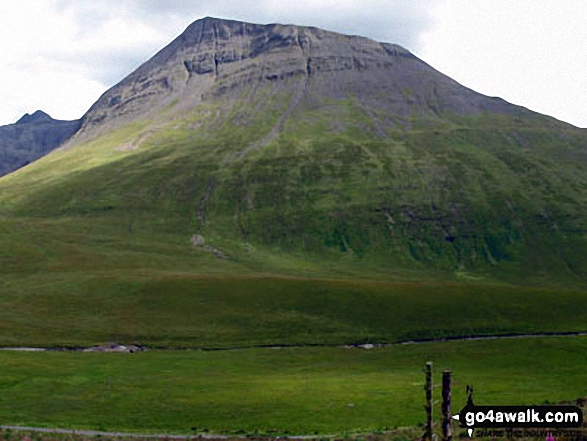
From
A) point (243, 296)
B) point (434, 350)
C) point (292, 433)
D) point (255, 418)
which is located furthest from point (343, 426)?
point (243, 296)

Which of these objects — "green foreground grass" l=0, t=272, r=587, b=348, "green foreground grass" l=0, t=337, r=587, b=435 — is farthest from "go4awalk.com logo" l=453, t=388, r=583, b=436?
"green foreground grass" l=0, t=272, r=587, b=348

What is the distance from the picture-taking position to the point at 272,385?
8094cm

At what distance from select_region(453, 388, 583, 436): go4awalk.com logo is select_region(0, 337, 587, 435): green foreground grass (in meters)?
28.4

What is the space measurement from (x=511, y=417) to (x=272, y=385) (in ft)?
201

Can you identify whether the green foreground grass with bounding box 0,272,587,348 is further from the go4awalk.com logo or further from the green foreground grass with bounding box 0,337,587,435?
the go4awalk.com logo

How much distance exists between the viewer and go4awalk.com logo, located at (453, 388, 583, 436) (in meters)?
22.0

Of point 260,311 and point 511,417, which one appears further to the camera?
point 260,311

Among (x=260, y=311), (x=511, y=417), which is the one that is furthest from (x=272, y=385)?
(x=511, y=417)

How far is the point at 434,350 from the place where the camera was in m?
112

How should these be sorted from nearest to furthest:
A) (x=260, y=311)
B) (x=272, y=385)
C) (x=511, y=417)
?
(x=511, y=417) → (x=272, y=385) → (x=260, y=311)

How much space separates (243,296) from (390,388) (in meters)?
69.8

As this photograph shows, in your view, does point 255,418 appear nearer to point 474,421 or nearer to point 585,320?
point 474,421

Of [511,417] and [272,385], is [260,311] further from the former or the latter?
[511,417]

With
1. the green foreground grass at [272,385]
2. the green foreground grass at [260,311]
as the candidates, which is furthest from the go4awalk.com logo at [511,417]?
the green foreground grass at [260,311]
